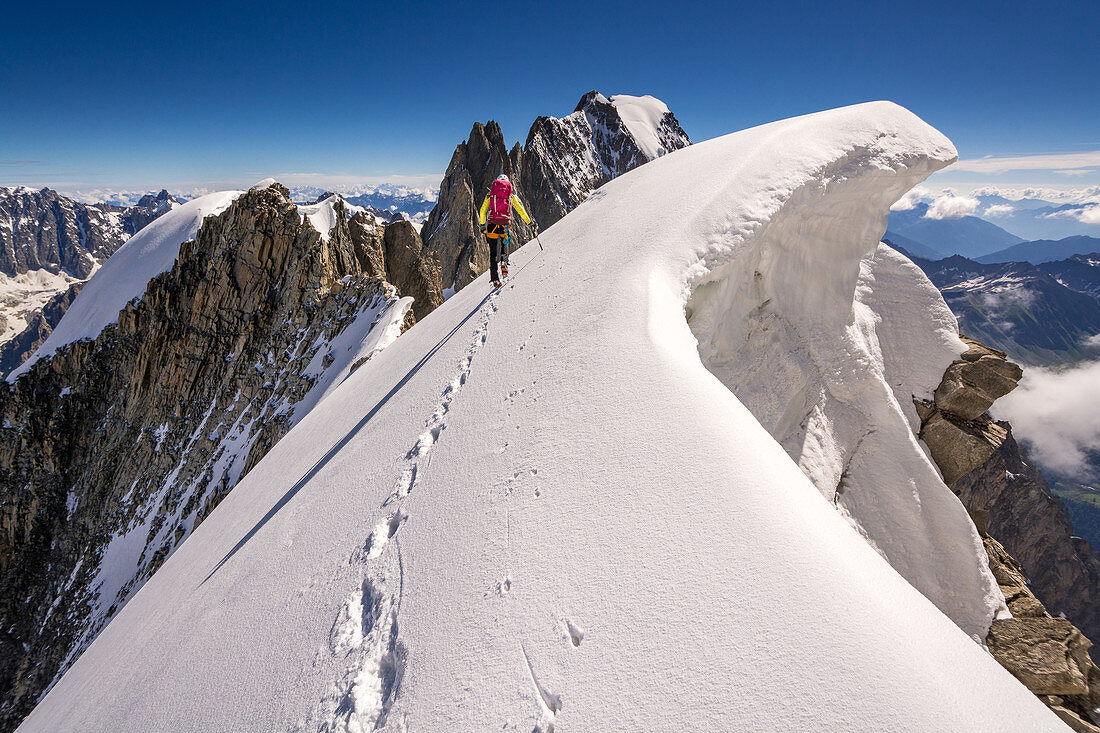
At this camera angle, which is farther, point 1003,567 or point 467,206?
point 467,206

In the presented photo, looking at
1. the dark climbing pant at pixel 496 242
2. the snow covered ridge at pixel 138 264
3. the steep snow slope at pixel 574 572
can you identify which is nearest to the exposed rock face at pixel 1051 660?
the steep snow slope at pixel 574 572

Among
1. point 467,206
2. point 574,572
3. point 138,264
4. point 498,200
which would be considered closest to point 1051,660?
point 574,572

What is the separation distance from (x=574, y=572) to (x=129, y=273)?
1773 inches

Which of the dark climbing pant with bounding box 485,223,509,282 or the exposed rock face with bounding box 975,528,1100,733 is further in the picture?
the dark climbing pant with bounding box 485,223,509,282

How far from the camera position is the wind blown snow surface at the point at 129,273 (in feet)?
102

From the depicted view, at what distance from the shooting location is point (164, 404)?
88.5 ft

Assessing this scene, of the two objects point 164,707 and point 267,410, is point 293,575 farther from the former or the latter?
point 267,410

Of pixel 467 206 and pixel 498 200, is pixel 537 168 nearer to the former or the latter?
pixel 467 206

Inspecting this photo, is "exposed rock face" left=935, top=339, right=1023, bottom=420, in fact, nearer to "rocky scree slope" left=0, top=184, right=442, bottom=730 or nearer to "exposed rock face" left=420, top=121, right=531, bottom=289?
"rocky scree slope" left=0, top=184, right=442, bottom=730

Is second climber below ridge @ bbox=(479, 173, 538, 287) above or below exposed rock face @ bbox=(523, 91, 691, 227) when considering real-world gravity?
below

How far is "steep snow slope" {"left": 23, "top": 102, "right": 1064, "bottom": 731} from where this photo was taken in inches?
95.3

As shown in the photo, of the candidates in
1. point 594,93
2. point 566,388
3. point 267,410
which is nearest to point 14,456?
point 267,410

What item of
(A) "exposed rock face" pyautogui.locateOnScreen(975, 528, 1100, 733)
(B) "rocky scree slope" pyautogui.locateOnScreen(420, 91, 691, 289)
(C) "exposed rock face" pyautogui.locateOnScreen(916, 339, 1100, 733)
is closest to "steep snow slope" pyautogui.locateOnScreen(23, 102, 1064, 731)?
(A) "exposed rock face" pyautogui.locateOnScreen(975, 528, 1100, 733)

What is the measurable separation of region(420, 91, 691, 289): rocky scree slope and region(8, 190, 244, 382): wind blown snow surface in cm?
2616
